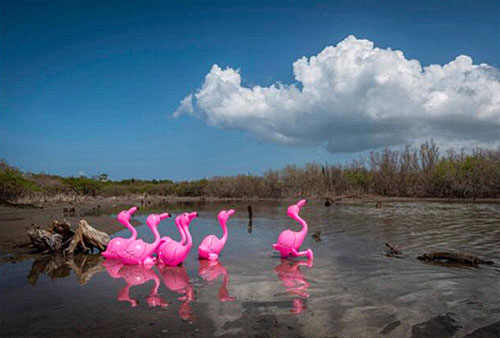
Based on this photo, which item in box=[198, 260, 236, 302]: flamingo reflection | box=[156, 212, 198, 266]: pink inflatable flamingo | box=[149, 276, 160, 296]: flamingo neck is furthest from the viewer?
box=[156, 212, 198, 266]: pink inflatable flamingo

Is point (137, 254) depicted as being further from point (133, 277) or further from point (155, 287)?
point (155, 287)

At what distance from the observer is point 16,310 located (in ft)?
16.5

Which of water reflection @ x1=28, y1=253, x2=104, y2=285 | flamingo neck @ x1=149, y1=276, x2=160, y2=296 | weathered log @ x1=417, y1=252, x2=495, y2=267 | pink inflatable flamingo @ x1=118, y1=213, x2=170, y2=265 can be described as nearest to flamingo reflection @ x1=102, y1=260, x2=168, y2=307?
flamingo neck @ x1=149, y1=276, x2=160, y2=296

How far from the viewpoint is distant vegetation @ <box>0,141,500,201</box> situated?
104 feet

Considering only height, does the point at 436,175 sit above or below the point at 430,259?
above

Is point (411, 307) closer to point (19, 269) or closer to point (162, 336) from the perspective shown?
point (162, 336)

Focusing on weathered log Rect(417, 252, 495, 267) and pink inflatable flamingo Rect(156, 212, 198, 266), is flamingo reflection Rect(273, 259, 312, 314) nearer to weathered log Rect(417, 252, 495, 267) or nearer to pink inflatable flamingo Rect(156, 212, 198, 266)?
pink inflatable flamingo Rect(156, 212, 198, 266)

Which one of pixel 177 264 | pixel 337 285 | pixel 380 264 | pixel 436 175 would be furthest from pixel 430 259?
pixel 436 175

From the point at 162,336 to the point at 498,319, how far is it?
3896 millimetres

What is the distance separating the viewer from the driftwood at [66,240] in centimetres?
909

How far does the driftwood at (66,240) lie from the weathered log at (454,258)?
745 cm

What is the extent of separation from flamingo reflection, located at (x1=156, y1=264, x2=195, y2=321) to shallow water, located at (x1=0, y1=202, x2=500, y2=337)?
2cm

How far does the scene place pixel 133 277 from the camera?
22.1 ft

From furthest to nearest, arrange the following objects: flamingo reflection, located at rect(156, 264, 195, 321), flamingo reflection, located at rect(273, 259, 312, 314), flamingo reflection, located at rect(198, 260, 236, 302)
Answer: flamingo reflection, located at rect(198, 260, 236, 302) → flamingo reflection, located at rect(273, 259, 312, 314) → flamingo reflection, located at rect(156, 264, 195, 321)
